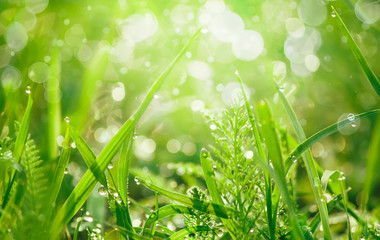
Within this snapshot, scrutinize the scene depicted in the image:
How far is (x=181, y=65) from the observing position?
2.61 meters

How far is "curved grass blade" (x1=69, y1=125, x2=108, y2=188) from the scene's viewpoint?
0.64 m

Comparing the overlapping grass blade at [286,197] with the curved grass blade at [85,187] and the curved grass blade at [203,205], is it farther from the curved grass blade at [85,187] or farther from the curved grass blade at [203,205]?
the curved grass blade at [85,187]

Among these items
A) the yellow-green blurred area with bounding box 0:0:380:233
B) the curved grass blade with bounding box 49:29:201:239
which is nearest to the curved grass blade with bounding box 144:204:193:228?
the curved grass blade with bounding box 49:29:201:239

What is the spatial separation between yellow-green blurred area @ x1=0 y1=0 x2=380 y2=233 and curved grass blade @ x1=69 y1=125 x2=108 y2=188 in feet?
1.19

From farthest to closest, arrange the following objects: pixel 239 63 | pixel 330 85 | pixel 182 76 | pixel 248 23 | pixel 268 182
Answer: pixel 248 23
pixel 239 63
pixel 182 76
pixel 330 85
pixel 268 182

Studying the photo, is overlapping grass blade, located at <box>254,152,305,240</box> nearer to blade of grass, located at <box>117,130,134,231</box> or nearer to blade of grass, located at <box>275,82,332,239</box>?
blade of grass, located at <box>275,82,332,239</box>

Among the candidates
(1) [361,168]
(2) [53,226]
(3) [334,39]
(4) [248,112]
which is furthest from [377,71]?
Answer: (2) [53,226]

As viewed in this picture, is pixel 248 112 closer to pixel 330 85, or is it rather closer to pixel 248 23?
pixel 330 85

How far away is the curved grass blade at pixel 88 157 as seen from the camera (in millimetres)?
643

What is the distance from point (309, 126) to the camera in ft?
6.96

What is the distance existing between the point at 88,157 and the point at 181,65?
78.8 inches

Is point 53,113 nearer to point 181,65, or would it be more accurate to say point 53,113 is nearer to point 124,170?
point 124,170

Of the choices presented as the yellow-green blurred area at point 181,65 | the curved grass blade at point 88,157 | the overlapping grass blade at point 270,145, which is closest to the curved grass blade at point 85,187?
the curved grass blade at point 88,157

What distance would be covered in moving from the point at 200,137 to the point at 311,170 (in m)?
1.40
